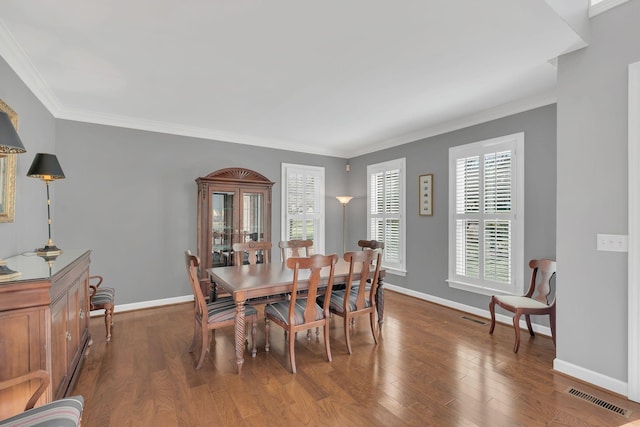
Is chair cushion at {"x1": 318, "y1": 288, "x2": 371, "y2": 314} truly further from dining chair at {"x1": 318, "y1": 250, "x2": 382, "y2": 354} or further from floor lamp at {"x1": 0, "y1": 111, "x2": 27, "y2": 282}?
floor lamp at {"x1": 0, "y1": 111, "x2": 27, "y2": 282}

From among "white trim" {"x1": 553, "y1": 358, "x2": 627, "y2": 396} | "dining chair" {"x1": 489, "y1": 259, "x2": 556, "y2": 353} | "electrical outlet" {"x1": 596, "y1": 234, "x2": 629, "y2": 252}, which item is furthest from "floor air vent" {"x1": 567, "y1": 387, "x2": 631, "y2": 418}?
"electrical outlet" {"x1": 596, "y1": 234, "x2": 629, "y2": 252}

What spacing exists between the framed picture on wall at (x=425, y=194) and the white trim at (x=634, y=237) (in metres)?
2.41

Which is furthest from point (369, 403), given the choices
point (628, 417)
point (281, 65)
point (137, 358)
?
point (281, 65)

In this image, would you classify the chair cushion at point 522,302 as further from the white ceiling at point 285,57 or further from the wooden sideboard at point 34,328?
the wooden sideboard at point 34,328

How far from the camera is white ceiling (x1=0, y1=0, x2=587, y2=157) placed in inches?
76.2

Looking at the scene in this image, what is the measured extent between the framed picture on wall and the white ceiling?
0.86 metres

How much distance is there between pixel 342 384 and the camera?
7.55 feet

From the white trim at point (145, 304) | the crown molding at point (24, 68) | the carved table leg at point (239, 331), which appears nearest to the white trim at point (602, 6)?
the carved table leg at point (239, 331)

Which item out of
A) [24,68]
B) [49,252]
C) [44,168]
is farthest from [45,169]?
[24,68]

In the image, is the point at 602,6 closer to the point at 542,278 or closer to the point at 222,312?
the point at 542,278

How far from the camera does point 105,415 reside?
76.6 inches

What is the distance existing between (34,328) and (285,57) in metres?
2.40

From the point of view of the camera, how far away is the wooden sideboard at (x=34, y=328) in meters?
1.46

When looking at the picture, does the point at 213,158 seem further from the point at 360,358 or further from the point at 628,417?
the point at 628,417
